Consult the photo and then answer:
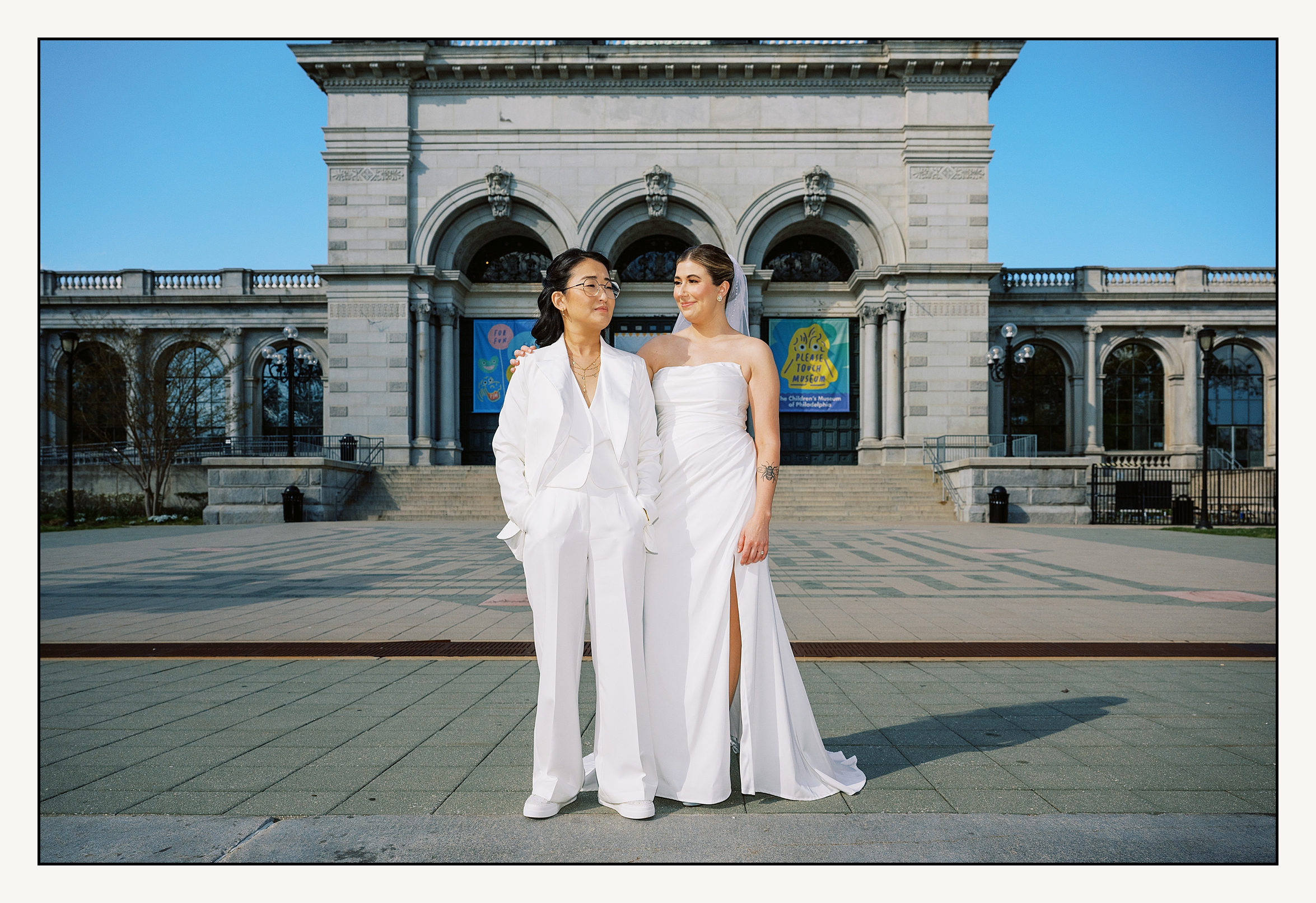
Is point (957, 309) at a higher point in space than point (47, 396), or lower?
higher

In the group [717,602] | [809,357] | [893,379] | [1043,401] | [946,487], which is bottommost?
[946,487]

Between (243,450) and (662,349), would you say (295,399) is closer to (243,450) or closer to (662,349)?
(243,450)

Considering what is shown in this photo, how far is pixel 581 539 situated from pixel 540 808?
1033 millimetres

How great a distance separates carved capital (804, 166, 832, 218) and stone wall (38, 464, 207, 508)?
23.8 m

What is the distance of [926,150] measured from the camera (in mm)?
30891

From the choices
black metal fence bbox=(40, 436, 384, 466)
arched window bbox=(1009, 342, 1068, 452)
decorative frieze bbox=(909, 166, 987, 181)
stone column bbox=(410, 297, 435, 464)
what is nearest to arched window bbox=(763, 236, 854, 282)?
decorative frieze bbox=(909, 166, 987, 181)

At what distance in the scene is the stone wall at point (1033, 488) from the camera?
22.1 m

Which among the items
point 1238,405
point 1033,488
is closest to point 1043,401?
point 1238,405

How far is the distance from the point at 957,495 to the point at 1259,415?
2241 cm

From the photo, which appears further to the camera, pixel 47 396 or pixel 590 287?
pixel 47 396

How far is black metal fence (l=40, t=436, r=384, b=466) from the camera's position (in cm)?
2905

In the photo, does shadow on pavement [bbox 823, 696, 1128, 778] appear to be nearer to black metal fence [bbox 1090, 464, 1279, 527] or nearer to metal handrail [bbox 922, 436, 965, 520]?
metal handrail [bbox 922, 436, 965, 520]

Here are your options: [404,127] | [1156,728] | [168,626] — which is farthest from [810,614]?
[404,127]

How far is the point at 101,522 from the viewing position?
24.6m
